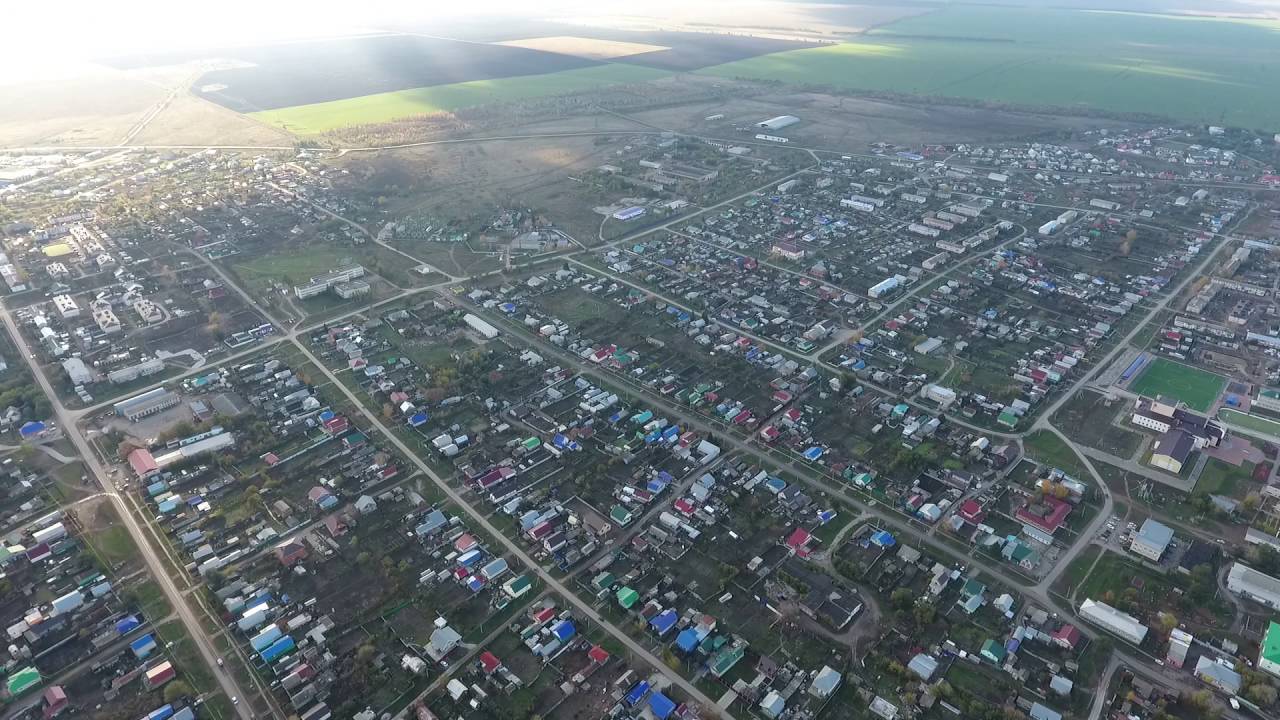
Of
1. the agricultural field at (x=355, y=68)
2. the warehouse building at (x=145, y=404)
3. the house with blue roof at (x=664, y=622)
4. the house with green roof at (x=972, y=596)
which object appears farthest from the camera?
the agricultural field at (x=355, y=68)

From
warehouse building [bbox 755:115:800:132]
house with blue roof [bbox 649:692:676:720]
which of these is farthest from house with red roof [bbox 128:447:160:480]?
warehouse building [bbox 755:115:800:132]

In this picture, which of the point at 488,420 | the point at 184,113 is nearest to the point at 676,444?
the point at 488,420

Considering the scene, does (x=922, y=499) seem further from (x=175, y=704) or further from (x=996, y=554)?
(x=175, y=704)

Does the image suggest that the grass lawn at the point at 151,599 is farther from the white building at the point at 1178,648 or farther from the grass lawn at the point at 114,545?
the white building at the point at 1178,648

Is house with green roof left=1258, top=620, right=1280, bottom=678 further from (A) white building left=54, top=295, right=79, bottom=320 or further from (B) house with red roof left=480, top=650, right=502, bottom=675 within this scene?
(A) white building left=54, top=295, right=79, bottom=320

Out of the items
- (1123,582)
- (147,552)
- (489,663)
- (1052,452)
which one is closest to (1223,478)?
(1052,452)

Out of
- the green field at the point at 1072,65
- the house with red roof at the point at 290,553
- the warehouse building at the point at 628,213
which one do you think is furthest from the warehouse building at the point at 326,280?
the green field at the point at 1072,65
